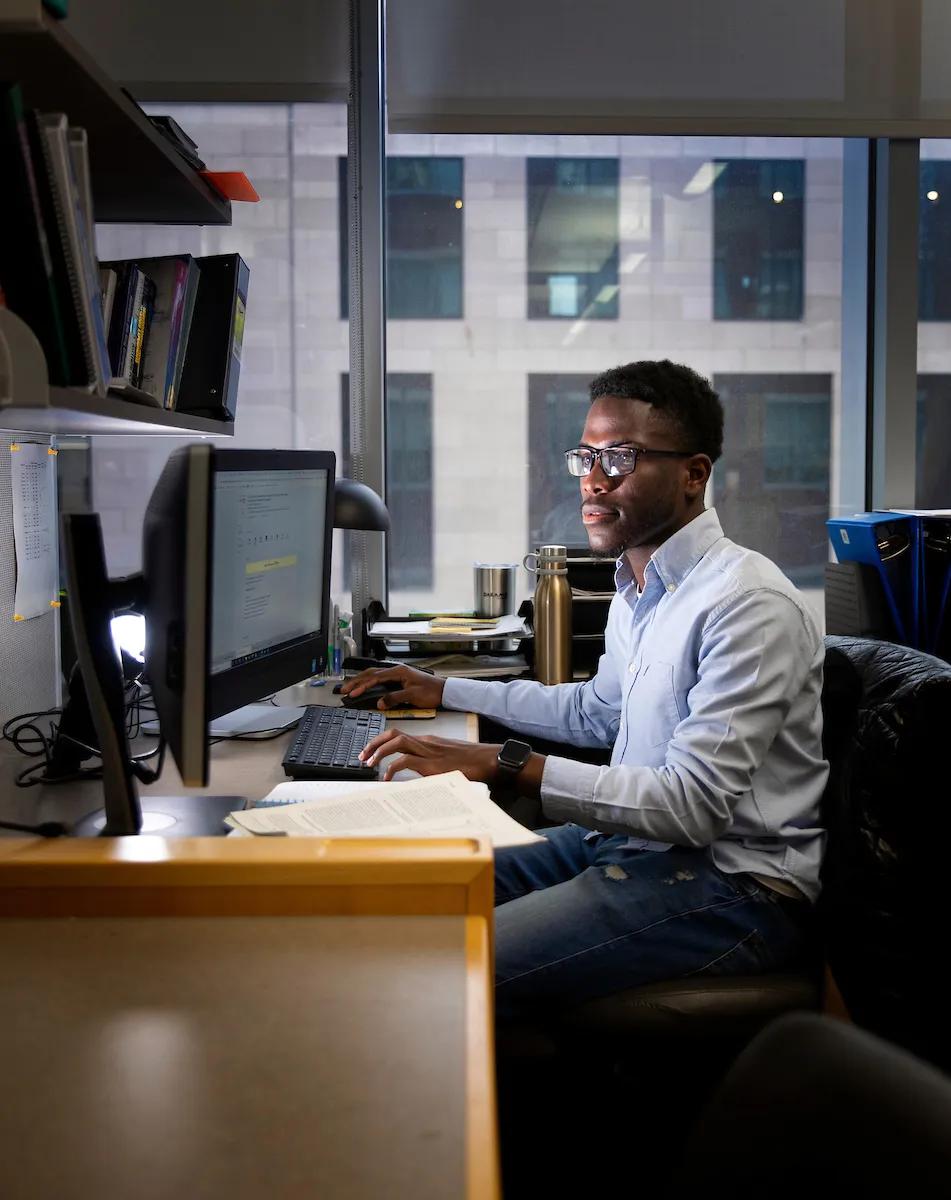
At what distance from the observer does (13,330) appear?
1.02 metres

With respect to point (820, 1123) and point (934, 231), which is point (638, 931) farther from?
point (934, 231)

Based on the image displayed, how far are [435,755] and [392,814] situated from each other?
0.30m

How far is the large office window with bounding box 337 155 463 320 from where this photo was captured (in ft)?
8.96

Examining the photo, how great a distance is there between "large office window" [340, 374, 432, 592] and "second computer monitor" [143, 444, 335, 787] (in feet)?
2.65

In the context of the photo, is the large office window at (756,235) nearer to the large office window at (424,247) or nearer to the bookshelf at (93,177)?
the large office window at (424,247)

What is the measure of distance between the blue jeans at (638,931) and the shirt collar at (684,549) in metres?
0.45

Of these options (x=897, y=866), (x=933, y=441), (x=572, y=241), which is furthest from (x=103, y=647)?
(x=933, y=441)

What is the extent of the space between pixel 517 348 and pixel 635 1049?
189 centimetres


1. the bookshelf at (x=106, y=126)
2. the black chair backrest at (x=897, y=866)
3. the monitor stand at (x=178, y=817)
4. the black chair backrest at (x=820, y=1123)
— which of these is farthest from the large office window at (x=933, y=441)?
the black chair backrest at (x=820, y=1123)

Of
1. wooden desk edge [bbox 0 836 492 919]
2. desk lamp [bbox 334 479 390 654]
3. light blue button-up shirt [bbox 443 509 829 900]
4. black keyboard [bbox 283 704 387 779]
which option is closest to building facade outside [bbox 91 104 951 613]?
desk lamp [bbox 334 479 390 654]

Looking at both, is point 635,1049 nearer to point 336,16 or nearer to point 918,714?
point 918,714

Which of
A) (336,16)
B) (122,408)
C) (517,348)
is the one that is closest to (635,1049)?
(122,408)

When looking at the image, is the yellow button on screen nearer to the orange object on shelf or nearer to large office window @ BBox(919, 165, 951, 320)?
the orange object on shelf

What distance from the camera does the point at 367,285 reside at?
8.81ft
